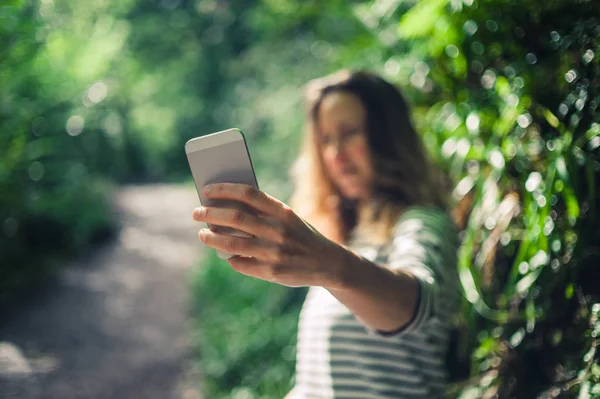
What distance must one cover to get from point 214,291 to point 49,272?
1435 mm

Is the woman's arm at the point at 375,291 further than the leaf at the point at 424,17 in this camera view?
No

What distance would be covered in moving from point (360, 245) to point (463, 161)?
0.36 metres

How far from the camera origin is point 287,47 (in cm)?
403

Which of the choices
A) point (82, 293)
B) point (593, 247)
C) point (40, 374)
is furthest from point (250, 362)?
point (593, 247)

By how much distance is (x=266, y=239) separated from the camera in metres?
0.60

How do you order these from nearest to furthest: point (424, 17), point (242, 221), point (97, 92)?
point (242, 221), point (424, 17), point (97, 92)

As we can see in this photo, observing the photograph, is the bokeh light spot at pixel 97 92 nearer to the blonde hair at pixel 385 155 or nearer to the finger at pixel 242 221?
the blonde hair at pixel 385 155

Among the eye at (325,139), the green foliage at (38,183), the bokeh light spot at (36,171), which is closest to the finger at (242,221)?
the eye at (325,139)

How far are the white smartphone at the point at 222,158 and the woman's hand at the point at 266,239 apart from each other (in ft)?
0.11

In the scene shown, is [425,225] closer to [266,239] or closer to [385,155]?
[385,155]

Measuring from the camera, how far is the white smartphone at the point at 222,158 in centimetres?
65

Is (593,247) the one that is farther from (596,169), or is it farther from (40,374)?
(40,374)

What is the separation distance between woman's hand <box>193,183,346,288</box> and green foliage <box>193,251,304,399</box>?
202cm

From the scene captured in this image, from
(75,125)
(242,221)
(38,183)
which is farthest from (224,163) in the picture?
(75,125)
